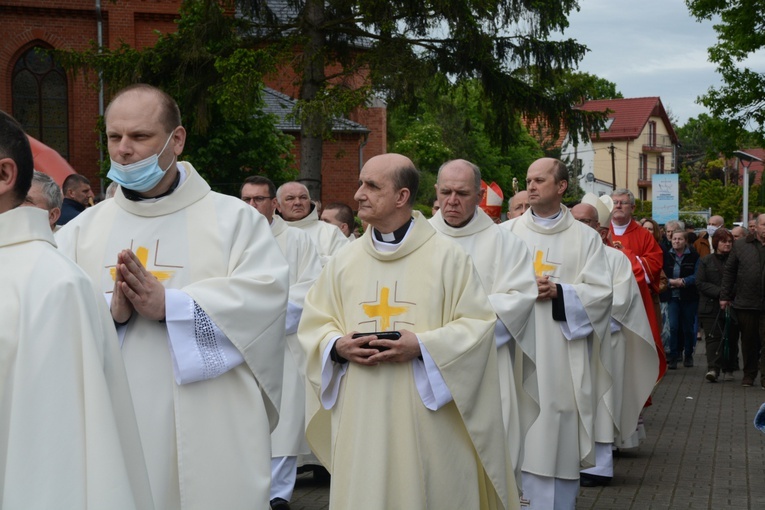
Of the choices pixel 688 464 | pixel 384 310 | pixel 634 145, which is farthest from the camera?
pixel 634 145

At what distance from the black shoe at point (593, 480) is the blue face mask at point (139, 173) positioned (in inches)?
207

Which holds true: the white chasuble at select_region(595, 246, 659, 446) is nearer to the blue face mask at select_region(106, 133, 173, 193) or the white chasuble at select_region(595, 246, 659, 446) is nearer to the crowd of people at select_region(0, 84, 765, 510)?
the crowd of people at select_region(0, 84, 765, 510)

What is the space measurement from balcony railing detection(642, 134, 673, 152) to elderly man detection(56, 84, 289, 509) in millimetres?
94918

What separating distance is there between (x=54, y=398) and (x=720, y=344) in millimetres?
14573

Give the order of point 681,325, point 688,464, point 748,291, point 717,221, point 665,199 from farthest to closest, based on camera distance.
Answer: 1. point 665,199
2. point 717,221
3. point 681,325
4. point 748,291
5. point 688,464

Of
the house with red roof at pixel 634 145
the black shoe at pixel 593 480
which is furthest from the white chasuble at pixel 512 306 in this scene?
the house with red roof at pixel 634 145

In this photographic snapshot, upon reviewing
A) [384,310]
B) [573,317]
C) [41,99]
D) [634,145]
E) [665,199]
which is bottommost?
[573,317]

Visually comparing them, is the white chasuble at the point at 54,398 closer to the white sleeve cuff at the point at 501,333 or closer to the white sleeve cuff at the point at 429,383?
the white sleeve cuff at the point at 429,383

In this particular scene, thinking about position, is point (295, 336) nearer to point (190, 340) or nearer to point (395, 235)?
point (395, 235)

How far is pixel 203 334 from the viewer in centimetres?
429

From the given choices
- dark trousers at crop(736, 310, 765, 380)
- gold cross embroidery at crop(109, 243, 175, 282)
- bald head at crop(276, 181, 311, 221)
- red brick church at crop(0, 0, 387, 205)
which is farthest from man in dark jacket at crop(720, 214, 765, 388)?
red brick church at crop(0, 0, 387, 205)

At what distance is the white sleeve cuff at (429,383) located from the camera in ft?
16.1

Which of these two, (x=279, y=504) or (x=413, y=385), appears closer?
(x=413, y=385)

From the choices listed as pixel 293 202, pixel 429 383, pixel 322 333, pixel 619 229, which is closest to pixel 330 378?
pixel 322 333
